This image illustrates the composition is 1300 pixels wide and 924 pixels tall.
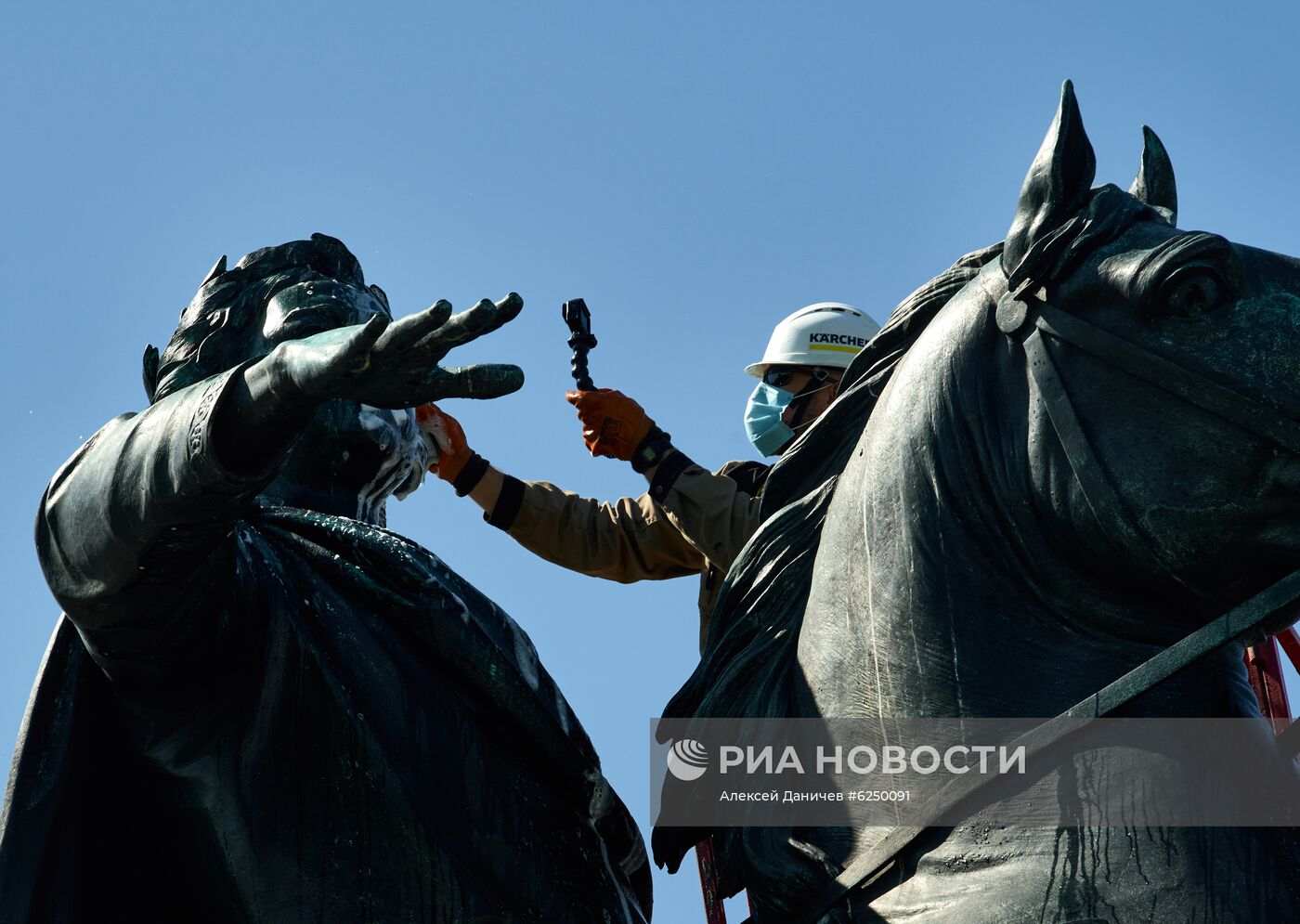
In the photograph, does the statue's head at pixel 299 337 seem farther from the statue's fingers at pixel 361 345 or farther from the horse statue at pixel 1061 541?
the horse statue at pixel 1061 541

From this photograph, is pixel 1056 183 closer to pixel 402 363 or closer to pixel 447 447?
pixel 402 363

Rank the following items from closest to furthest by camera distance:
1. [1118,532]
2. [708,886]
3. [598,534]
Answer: [1118,532] < [708,886] < [598,534]

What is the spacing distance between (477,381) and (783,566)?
1112 mm

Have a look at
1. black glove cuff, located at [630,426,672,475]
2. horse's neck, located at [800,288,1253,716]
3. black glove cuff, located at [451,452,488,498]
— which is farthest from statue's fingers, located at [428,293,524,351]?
black glove cuff, located at [451,452,488,498]

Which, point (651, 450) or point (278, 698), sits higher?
point (651, 450)

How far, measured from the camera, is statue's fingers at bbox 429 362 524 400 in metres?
4.55

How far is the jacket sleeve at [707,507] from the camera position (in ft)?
28.7

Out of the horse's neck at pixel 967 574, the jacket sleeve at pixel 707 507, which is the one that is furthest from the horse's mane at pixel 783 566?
the jacket sleeve at pixel 707 507

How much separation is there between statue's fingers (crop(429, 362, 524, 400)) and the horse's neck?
38.2 inches

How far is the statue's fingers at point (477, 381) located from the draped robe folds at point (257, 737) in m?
0.50

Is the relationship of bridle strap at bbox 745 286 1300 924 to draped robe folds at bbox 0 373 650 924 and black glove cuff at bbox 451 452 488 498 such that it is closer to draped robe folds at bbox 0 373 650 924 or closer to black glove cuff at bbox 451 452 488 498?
draped robe folds at bbox 0 373 650 924

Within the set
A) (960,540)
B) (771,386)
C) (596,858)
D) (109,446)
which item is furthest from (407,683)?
(771,386)

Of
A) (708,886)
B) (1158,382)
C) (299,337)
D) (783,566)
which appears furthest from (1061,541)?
(708,886)

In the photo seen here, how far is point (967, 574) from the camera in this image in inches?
192
